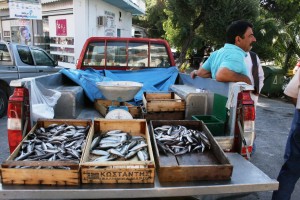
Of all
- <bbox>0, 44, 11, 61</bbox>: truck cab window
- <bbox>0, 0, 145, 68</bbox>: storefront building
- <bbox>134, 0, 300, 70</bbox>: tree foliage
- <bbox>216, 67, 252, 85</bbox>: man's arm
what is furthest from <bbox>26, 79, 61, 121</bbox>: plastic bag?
<bbox>134, 0, 300, 70</bbox>: tree foliage

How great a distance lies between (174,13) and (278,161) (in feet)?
39.4

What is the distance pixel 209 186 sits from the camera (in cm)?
229

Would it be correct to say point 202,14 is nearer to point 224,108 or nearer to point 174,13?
point 174,13

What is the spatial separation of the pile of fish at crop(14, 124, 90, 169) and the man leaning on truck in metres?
1.83

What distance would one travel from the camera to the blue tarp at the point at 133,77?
4613mm

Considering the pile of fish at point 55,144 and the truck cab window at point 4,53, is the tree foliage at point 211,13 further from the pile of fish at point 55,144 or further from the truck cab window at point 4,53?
the pile of fish at point 55,144

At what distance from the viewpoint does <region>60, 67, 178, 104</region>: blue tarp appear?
182 inches

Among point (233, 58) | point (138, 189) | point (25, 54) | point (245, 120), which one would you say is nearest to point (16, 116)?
point (138, 189)

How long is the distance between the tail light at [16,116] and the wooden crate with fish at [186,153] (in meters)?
1.38

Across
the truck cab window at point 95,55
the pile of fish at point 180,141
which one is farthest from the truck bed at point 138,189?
the truck cab window at point 95,55

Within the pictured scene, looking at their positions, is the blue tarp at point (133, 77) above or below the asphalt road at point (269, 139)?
above

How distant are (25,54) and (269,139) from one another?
7526 millimetres

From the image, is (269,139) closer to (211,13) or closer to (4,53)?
(4,53)

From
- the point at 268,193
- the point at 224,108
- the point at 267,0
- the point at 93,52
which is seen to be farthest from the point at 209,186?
the point at 267,0
